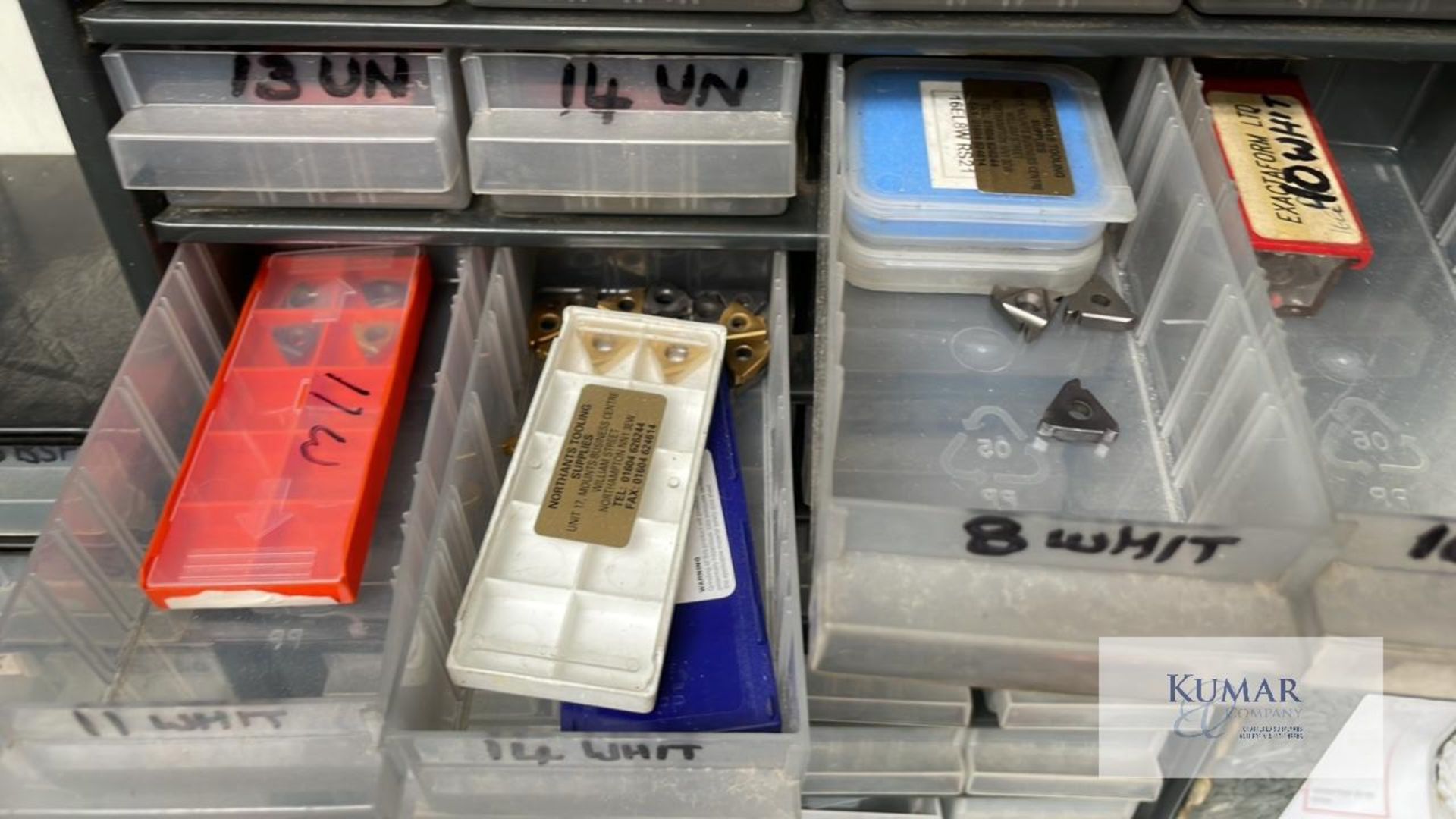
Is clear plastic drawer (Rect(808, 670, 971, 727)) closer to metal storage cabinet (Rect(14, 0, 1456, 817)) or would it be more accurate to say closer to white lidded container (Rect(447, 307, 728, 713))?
metal storage cabinet (Rect(14, 0, 1456, 817))

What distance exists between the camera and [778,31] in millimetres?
671

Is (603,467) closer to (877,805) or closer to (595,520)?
(595,520)

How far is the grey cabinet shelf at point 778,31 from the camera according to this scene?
26.1 inches

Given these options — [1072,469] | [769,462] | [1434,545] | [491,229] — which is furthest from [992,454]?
[491,229]

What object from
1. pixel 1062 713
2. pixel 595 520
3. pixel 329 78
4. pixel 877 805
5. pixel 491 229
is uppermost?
pixel 329 78

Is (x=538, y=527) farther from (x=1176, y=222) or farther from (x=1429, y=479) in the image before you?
(x=1429, y=479)

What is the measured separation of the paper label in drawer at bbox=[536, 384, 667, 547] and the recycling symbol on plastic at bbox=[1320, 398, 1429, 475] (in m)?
0.47

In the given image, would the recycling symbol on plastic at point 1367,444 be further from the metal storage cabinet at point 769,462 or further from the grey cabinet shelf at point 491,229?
the grey cabinet shelf at point 491,229

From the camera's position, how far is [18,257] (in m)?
1.05

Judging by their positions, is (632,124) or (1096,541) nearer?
(1096,541)

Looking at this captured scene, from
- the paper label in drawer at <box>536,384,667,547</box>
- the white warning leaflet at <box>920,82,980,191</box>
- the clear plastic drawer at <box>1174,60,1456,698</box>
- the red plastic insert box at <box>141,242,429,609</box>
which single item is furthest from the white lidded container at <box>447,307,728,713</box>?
the clear plastic drawer at <box>1174,60,1456,698</box>

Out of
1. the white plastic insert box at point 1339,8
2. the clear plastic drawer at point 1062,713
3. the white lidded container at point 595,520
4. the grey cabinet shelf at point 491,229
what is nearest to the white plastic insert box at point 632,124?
the grey cabinet shelf at point 491,229

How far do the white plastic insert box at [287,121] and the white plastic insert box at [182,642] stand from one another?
3.7 inches

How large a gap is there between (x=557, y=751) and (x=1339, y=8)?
67 centimetres
